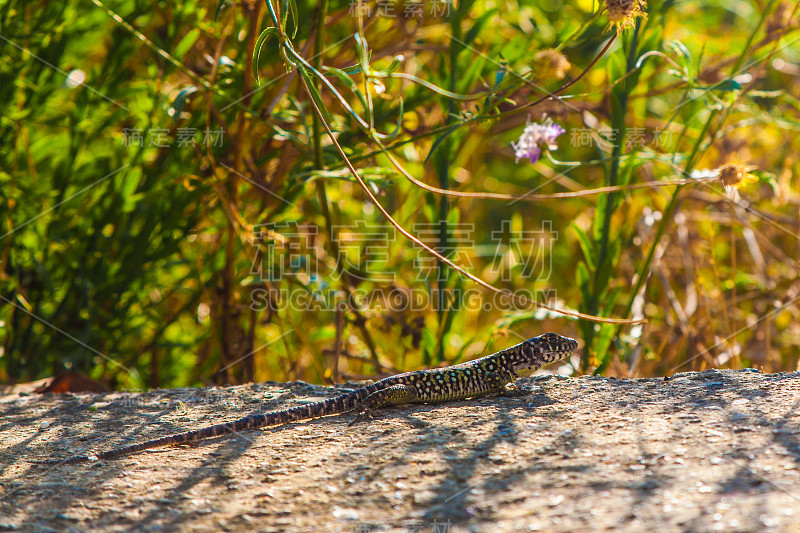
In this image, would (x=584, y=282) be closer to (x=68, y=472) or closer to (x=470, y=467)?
(x=470, y=467)

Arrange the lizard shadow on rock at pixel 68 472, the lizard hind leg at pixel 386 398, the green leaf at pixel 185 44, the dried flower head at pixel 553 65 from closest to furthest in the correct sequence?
1. the lizard shadow on rock at pixel 68 472
2. the lizard hind leg at pixel 386 398
3. the dried flower head at pixel 553 65
4. the green leaf at pixel 185 44

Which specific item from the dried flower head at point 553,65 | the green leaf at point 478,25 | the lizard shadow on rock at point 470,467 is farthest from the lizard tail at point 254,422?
the green leaf at point 478,25

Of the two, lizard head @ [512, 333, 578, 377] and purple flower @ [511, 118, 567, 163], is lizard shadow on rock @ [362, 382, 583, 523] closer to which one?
lizard head @ [512, 333, 578, 377]

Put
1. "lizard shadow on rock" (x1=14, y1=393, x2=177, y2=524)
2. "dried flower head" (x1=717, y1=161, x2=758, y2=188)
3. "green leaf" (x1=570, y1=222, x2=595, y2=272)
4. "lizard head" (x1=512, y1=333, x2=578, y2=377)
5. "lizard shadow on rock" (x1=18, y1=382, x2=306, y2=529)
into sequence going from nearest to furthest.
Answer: "lizard shadow on rock" (x1=14, y1=393, x2=177, y2=524) → "lizard shadow on rock" (x1=18, y1=382, x2=306, y2=529) → "dried flower head" (x1=717, y1=161, x2=758, y2=188) → "lizard head" (x1=512, y1=333, x2=578, y2=377) → "green leaf" (x1=570, y1=222, x2=595, y2=272)

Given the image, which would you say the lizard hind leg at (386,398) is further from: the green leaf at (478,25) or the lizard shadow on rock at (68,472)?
the green leaf at (478,25)

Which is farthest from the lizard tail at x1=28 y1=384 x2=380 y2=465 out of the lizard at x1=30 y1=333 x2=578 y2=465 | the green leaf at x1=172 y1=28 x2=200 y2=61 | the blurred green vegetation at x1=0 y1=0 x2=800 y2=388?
the green leaf at x1=172 y1=28 x2=200 y2=61

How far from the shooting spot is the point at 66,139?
5.18m

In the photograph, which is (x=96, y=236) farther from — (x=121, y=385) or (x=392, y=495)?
(x=392, y=495)

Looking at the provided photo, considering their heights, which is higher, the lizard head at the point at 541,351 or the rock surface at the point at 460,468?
the lizard head at the point at 541,351

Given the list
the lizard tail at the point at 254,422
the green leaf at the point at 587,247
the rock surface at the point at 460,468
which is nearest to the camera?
the rock surface at the point at 460,468

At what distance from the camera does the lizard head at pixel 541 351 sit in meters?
4.02

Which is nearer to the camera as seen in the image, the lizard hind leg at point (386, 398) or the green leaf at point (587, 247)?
the lizard hind leg at point (386, 398)

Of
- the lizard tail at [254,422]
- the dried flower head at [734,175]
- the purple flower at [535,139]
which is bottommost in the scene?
the lizard tail at [254,422]

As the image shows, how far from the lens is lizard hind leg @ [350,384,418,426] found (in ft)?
11.5
